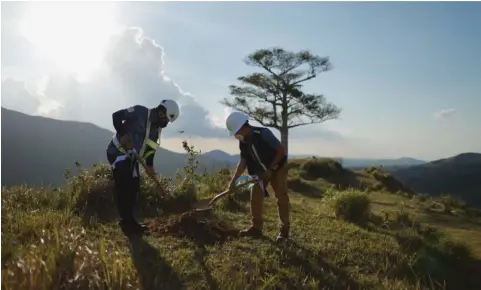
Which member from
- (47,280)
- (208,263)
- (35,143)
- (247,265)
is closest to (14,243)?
(47,280)

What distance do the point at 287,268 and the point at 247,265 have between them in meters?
0.53

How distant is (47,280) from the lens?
3.59 meters

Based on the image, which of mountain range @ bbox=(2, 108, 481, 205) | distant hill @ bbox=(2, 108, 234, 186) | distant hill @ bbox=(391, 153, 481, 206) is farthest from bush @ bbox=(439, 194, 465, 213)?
distant hill @ bbox=(2, 108, 234, 186)

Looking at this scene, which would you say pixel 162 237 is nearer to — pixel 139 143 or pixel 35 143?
pixel 139 143

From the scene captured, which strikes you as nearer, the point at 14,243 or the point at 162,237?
the point at 14,243

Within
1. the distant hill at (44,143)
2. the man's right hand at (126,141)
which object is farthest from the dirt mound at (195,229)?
the distant hill at (44,143)

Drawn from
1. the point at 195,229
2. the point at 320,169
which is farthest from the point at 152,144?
the point at 320,169

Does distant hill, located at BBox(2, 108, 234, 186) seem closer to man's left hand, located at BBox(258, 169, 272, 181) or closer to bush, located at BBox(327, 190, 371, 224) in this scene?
bush, located at BBox(327, 190, 371, 224)

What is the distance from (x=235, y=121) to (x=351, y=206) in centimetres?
407

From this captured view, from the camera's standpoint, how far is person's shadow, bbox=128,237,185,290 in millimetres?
4609

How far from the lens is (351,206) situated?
9.58 m

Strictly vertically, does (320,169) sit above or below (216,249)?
above

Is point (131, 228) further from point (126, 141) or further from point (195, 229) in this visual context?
point (126, 141)

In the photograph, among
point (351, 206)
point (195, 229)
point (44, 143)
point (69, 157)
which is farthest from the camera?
point (44, 143)
